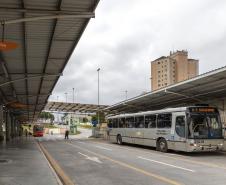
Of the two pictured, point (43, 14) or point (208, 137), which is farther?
point (208, 137)

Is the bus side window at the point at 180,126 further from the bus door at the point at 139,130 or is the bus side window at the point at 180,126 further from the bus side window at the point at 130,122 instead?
the bus side window at the point at 130,122

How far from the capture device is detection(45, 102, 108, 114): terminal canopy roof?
246ft

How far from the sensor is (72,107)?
3046 inches

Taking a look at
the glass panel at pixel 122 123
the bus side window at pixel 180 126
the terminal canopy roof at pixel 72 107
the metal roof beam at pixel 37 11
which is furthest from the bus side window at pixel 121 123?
the terminal canopy roof at pixel 72 107

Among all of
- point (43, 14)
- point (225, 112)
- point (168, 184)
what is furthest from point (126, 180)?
point (225, 112)

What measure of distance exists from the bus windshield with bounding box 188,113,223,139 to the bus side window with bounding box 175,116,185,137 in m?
0.50

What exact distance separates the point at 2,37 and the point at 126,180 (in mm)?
8479

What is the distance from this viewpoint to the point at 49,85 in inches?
1383

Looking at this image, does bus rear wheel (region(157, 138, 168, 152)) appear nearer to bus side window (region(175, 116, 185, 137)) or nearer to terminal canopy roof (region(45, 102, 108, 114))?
bus side window (region(175, 116, 185, 137))

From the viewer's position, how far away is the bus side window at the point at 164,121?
2644cm

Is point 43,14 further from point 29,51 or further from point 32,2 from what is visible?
point 29,51

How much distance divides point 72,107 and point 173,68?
37.8 m

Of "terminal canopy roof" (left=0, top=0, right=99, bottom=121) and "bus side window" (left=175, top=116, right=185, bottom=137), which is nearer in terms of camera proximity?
"terminal canopy roof" (left=0, top=0, right=99, bottom=121)

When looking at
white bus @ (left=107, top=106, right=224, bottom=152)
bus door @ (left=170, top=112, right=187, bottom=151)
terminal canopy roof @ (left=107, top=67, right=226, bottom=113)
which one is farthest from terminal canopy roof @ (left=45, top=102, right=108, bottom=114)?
bus door @ (left=170, top=112, right=187, bottom=151)
